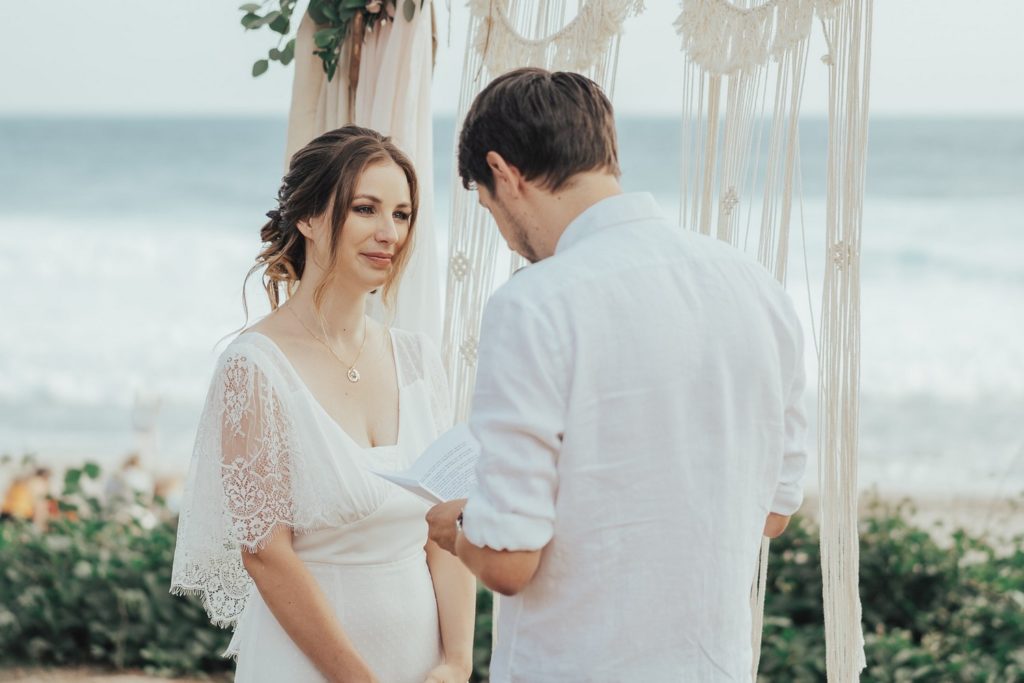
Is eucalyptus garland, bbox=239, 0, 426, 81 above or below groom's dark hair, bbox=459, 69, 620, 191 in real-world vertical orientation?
above

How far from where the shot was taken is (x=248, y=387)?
2.01m

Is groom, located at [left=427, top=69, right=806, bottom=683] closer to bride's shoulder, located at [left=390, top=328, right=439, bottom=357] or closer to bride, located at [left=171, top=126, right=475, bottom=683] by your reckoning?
bride, located at [left=171, top=126, right=475, bottom=683]

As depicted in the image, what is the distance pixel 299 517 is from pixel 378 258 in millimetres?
508

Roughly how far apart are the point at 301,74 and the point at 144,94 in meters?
20.3

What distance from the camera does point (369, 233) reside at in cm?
217

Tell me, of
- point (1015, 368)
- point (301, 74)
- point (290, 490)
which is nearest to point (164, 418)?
point (1015, 368)

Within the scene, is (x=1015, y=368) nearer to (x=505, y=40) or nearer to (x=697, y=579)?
(x=505, y=40)

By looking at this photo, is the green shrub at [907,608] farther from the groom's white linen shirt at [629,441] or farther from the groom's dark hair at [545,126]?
the groom's dark hair at [545,126]

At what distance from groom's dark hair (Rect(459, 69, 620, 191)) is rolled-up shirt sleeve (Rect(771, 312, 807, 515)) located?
0.36 metres

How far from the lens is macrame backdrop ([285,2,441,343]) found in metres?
2.83

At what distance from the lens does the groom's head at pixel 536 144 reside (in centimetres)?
148

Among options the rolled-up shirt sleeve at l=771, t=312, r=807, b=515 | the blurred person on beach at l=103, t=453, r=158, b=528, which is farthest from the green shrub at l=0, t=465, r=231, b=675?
the rolled-up shirt sleeve at l=771, t=312, r=807, b=515

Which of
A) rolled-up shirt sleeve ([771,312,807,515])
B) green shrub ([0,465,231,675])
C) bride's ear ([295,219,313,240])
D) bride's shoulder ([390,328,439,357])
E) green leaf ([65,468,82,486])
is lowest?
green shrub ([0,465,231,675])

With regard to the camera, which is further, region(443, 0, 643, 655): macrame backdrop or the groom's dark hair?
region(443, 0, 643, 655): macrame backdrop
